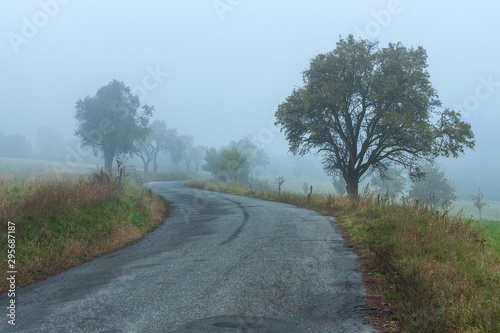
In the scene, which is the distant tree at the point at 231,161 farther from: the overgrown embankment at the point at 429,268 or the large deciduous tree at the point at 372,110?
the overgrown embankment at the point at 429,268

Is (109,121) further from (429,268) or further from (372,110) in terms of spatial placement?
(429,268)

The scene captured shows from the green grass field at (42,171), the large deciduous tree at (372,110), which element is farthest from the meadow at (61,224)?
the large deciduous tree at (372,110)

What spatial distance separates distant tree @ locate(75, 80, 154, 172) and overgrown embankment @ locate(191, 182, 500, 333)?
48614mm

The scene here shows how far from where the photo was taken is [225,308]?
17.7 ft

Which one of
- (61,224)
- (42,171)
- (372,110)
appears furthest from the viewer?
(42,171)

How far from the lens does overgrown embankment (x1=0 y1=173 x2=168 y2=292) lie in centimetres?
855

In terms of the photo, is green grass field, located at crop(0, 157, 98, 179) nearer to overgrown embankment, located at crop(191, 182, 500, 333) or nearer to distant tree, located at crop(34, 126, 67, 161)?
overgrown embankment, located at crop(191, 182, 500, 333)

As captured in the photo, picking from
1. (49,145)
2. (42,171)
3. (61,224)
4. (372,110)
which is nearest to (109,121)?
(42,171)

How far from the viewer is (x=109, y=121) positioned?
53.8 metres

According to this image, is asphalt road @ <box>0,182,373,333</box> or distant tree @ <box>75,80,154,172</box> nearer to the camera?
asphalt road @ <box>0,182,373,333</box>

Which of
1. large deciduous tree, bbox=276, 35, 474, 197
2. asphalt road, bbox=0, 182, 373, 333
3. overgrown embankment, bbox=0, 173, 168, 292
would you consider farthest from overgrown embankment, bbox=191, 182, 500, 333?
large deciduous tree, bbox=276, 35, 474, 197

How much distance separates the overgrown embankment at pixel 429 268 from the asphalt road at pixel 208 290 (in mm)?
573

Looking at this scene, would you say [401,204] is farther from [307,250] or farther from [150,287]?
[150,287]

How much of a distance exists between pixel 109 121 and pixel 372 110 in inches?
1610
